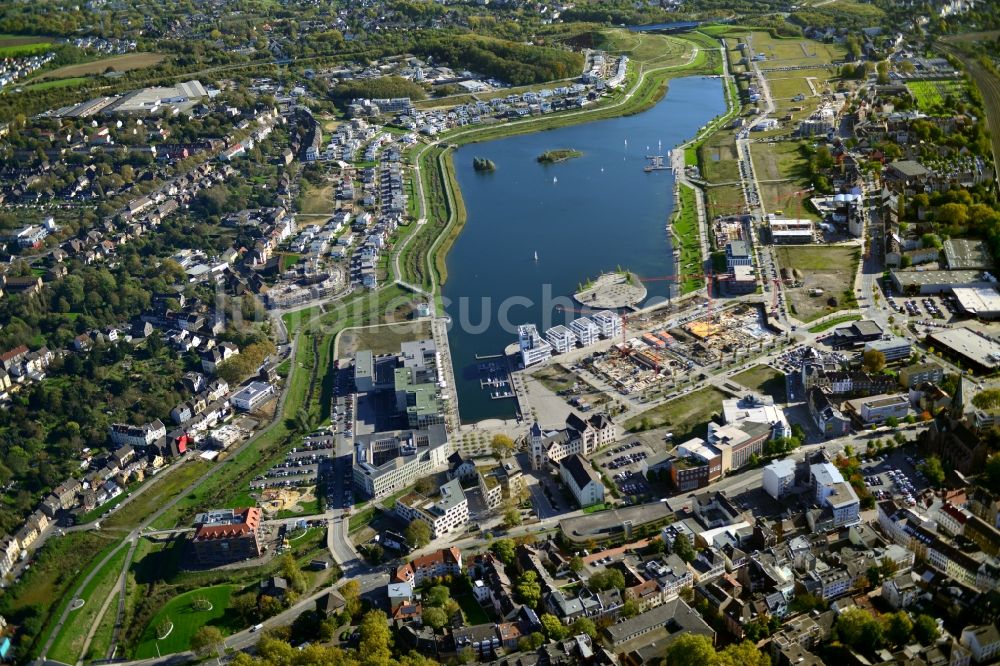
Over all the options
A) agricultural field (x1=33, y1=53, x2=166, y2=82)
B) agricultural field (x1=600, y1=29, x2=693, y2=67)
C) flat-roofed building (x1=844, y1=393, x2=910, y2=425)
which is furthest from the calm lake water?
agricultural field (x1=33, y1=53, x2=166, y2=82)

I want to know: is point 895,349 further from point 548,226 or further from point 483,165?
point 483,165

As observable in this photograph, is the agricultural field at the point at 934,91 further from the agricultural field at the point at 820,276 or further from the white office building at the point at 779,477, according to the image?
the white office building at the point at 779,477

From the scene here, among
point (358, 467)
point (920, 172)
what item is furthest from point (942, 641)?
point (920, 172)

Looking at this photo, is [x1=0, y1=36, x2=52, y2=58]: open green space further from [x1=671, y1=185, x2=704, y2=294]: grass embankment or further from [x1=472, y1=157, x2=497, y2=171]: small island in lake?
[x1=671, y1=185, x2=704, y2=294]: grass embankment

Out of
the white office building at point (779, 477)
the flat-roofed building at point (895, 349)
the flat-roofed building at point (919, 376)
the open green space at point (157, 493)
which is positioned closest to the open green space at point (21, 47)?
the open green space at point (157, 493)

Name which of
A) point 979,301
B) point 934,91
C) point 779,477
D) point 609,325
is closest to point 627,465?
point 779,477

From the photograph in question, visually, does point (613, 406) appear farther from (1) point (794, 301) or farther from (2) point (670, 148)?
(2) point (670, 148)
